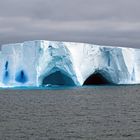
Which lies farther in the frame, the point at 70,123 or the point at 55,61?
the point at 55,61

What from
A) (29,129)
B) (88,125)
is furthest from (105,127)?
(29,129)

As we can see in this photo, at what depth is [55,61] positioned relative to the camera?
37.5 meters

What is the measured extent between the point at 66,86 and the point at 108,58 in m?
6.83

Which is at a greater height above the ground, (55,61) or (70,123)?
(55,61)

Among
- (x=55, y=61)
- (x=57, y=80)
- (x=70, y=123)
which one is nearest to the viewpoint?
(x=70, y=123)

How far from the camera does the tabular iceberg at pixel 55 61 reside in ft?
122

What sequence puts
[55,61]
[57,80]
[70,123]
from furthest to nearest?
[57,80] < [55,61] < [70,123]

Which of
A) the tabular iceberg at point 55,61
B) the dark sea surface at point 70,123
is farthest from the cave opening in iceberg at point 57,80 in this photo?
the dark sea surface at point 70,123

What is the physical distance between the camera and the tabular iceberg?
3712 centimetres

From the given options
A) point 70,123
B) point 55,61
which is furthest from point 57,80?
point 70,123

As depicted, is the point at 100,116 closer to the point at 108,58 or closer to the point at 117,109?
the point at 117,109

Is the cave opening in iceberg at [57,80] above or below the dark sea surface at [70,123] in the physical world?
above

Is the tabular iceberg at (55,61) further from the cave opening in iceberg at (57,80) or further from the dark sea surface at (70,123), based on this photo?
the dark sea surface at (70,123)

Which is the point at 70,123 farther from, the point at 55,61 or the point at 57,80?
the point at 57,80
